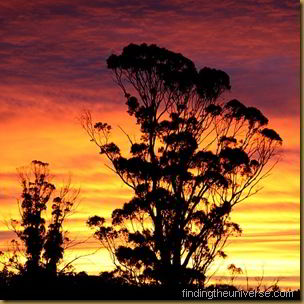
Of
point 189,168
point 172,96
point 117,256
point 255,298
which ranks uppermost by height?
point 172,96

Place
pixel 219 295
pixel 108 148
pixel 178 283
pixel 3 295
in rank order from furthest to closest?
1. pixel 108 148
2. pixel 178 283
3. pixel 3 295
4. pixel 219 295

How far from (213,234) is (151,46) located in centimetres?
756

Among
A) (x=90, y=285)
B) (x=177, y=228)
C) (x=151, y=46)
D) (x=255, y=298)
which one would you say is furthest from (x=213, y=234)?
(x=255, y=298)

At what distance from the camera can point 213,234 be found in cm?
2789

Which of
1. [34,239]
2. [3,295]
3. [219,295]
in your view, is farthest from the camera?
[34,239]

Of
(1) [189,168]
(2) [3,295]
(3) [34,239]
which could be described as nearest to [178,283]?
(1) [189,168]

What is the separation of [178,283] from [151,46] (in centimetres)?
844

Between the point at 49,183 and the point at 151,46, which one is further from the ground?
the point at 151,46

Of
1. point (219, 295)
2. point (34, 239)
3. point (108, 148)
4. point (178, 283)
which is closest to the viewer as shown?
point (219, 295)

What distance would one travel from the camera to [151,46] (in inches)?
1022

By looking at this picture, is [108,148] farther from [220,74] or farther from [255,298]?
[255,298]

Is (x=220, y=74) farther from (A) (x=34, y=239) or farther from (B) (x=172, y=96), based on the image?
(A) (x=34, y=239)

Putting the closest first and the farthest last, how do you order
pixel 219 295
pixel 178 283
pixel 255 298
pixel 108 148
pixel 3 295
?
1. pixel 255 298
2. pixel 219 295
3. pixel 3 295
4. pixel 178 283
5. pixel 108 148

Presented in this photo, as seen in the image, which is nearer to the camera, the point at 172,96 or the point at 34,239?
the point at 172,96
